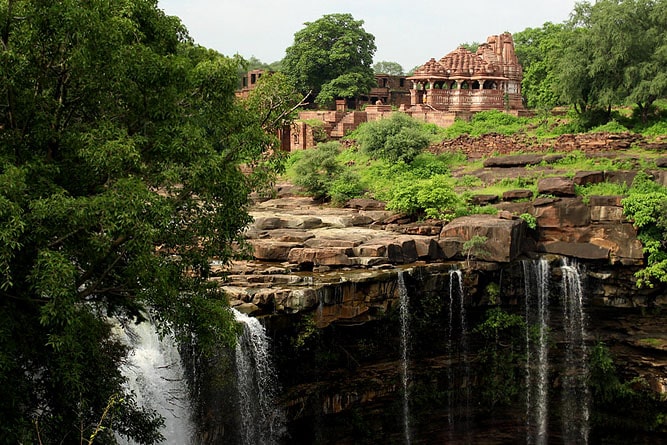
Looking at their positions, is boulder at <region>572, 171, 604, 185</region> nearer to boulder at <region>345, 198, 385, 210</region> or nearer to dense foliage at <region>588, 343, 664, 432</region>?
dense foliage at <region>588, 343, 664, 432</region>

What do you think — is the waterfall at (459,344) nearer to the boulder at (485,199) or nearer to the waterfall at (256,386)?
the boulder at (485,199)

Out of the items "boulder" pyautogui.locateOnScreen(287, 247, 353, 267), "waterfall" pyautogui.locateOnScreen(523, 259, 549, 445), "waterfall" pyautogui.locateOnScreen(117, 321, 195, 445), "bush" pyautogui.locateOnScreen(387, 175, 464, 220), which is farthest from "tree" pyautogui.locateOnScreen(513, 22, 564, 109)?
"waterfall" pyautogui.locateOnScreen(117, 321, 195, 445)

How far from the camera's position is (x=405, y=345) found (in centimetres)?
2002

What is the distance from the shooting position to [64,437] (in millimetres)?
10328

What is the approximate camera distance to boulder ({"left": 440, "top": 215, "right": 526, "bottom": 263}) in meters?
21.0

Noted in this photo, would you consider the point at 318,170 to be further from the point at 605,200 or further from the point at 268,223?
the point at 605,200

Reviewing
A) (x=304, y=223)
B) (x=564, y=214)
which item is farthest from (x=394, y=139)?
(x=564, y=214)

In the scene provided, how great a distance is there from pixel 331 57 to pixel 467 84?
9.17 meters

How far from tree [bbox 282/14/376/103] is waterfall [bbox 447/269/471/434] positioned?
2443 centimetres

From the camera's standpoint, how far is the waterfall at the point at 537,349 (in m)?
22.0

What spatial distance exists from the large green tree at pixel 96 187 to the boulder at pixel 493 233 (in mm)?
10214

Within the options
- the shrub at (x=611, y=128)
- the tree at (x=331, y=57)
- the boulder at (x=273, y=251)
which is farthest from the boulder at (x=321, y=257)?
the tree at (x=331, y=57)

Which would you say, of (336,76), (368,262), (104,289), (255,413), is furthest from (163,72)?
(336,76)

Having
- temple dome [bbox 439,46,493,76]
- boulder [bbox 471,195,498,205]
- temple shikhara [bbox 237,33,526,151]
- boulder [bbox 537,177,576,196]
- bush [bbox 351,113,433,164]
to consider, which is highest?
temple dome [bbox 439,46,493,76]
